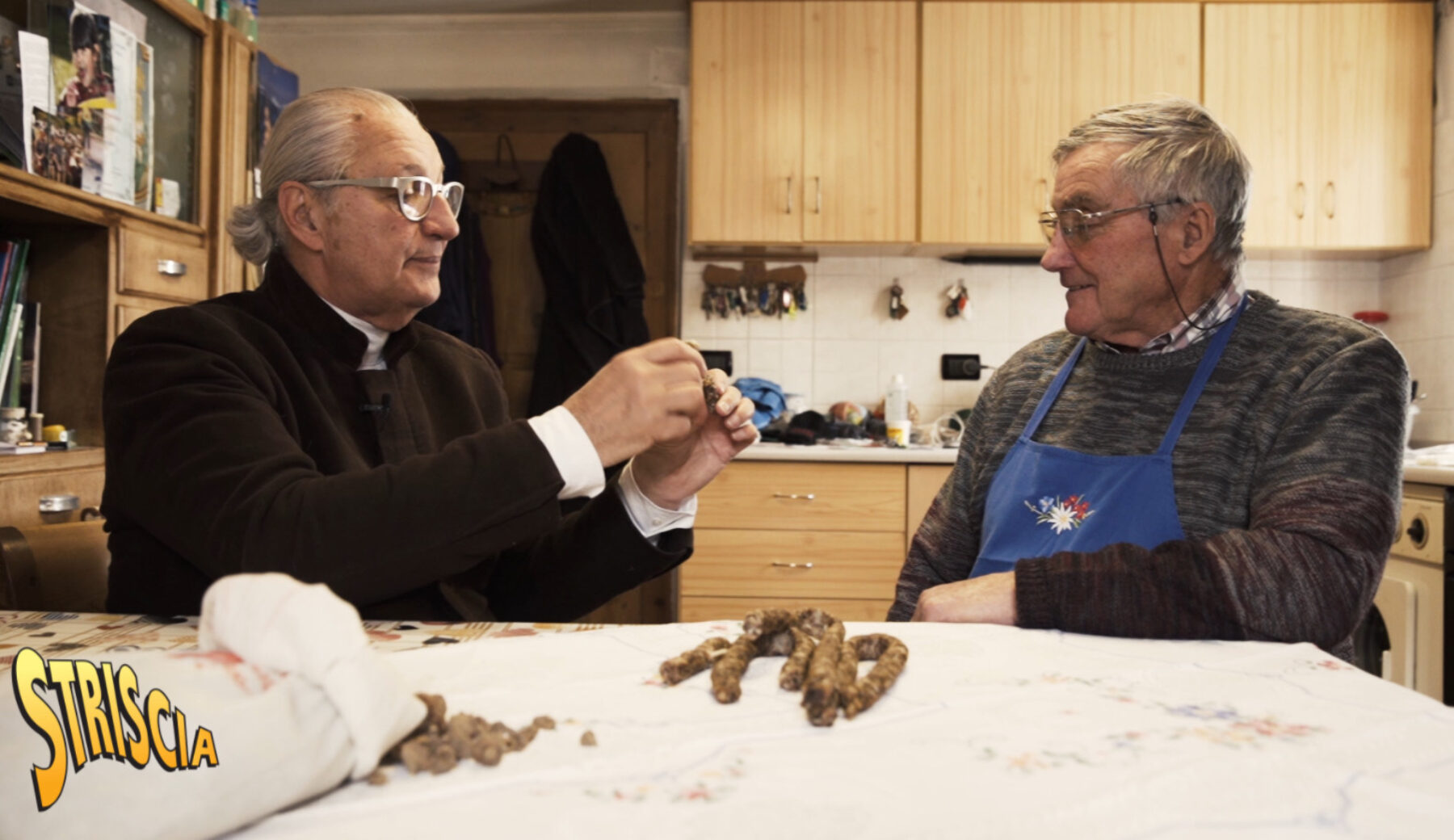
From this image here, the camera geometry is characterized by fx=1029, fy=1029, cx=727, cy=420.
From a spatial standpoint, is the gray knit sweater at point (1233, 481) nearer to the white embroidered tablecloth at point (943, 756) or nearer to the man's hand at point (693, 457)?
the white embroidered tablecloth at point (943, 756)

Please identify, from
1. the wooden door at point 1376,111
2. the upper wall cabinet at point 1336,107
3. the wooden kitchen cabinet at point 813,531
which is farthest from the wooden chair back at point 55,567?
the wooden door at point 1376,111

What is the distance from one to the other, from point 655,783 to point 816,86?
3.12 metres

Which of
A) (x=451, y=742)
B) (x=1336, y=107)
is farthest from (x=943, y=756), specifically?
(x=1336, y=107)

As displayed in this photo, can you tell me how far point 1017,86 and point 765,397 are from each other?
133 cm

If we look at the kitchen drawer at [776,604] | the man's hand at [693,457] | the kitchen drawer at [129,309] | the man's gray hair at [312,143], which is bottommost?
the kitchen drawer at [776,604]

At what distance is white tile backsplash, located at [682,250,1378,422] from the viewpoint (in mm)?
3768

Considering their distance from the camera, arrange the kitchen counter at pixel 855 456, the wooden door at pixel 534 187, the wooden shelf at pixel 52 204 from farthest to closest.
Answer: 1. the wooden door at pixel 534 187
2. the kitchen counter at pixel 855 456
3. the wooden shelf at pixel 52 204

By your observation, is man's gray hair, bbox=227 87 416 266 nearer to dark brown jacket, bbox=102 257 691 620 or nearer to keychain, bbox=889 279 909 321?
dark brown jacket, bbox=102 257 691 620

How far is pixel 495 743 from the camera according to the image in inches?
25.4

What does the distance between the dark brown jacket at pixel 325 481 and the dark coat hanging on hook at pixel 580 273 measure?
2179mm

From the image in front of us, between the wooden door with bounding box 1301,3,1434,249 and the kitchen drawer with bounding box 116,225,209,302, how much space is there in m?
3.39

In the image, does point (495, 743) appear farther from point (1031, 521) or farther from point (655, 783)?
point (1031, 521)

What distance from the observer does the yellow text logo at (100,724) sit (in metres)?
0.53

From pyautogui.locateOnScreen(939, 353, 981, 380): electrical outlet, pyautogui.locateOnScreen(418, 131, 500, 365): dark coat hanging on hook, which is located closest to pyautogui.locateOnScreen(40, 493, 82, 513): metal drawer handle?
pyautogui.locateOnScreen(418, 131, 500, 365): dark coat hanging on hook
